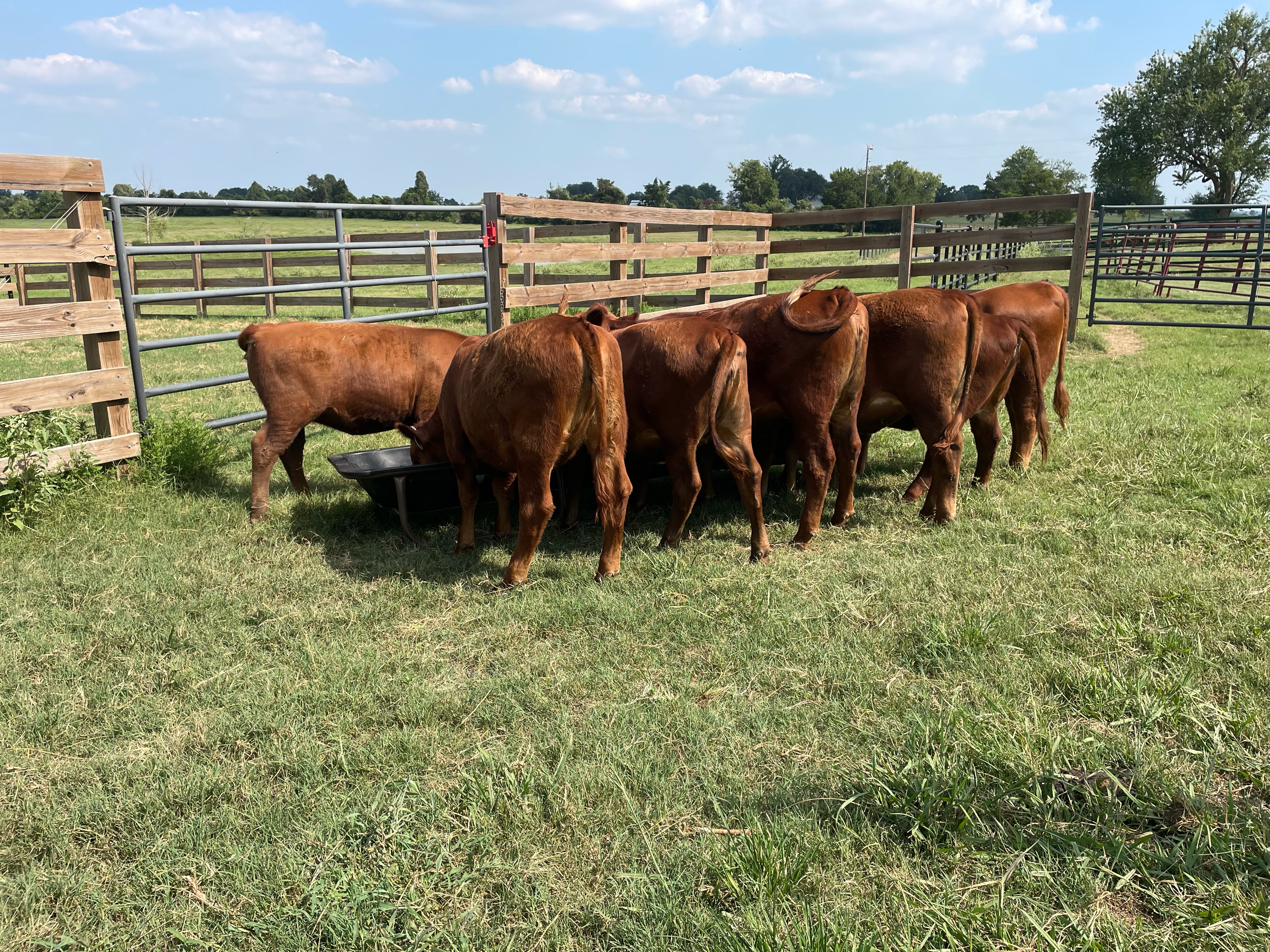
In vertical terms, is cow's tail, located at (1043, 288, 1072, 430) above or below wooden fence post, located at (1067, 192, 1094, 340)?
below

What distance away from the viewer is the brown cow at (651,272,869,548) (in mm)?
4820

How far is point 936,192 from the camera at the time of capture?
4500 inches

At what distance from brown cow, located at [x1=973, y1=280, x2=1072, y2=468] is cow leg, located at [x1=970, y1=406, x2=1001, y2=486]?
40mm

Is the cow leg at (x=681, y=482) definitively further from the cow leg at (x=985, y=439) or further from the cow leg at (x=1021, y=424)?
the cow leg at (x=1021, y=424)

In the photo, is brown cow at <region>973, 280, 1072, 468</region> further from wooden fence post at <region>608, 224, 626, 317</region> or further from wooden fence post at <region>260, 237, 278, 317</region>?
wooden fence post at <region>260, 237, 278, 317</region>

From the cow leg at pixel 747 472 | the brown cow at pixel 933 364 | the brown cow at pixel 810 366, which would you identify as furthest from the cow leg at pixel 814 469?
the brown cow at pixel 933 364

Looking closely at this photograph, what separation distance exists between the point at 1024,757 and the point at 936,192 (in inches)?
4955

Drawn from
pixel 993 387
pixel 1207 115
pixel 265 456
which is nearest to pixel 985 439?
pixel 993 387

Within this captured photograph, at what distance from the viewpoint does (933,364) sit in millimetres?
5086

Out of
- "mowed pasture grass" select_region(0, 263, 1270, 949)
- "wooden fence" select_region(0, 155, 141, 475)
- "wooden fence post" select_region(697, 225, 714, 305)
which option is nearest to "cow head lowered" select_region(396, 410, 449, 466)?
"mowed pasture grass" select_region(0, 263, 1270, 949)

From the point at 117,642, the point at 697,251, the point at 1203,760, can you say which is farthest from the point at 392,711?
the point at 697,251

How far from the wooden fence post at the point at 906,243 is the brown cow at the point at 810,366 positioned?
285 inches

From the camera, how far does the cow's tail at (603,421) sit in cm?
425

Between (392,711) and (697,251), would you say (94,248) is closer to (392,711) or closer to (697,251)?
(392,711)
